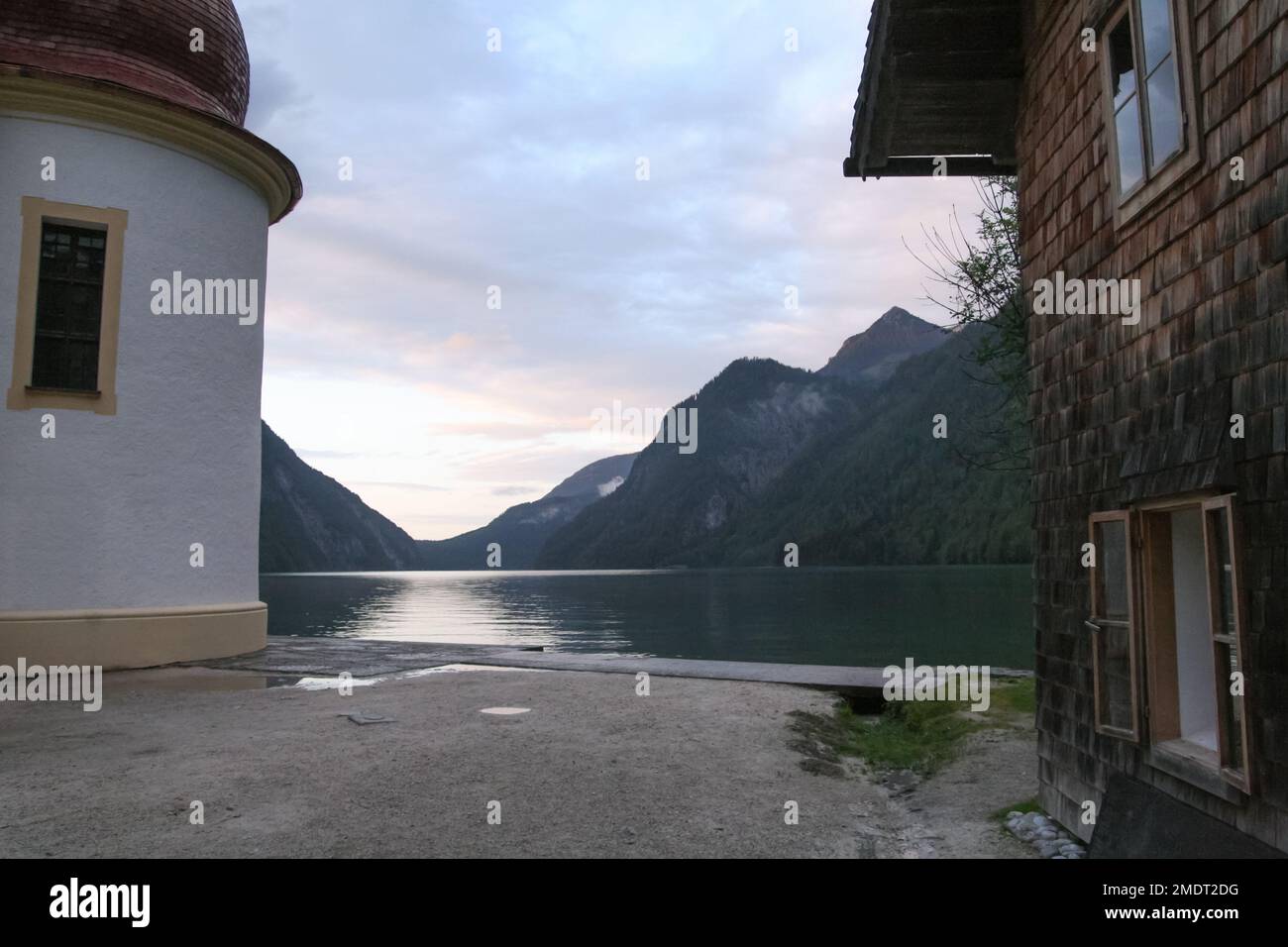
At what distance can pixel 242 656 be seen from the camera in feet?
46.6

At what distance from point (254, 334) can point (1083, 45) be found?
503 inches

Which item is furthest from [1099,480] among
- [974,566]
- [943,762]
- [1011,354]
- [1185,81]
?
[974,566]

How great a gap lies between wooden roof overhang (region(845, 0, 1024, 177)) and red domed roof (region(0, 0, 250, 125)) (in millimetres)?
10133

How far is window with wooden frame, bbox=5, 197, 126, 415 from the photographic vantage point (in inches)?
501

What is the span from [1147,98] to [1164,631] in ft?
9.65

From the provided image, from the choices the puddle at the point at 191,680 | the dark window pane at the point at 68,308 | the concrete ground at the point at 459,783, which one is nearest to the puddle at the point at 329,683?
the puddle at the point at 191,680

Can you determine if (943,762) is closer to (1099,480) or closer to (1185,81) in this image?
(1099,480)

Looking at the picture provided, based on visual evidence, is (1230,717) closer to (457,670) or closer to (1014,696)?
(1014,696)

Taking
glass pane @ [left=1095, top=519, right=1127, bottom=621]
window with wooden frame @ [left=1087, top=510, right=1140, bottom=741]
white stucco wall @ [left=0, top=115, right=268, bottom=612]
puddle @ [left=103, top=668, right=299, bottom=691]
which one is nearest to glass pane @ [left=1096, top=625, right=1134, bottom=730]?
window with wooden frame @ [left=1087, top=510, right=1140, bottom=741]

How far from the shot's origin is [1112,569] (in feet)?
18.5

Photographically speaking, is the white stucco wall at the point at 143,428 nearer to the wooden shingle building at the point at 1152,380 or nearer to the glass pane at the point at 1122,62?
the wooden shingle building at the point at 1152,380

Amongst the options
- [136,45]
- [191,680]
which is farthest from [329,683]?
[136,45]

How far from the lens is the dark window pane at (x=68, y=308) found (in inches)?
509

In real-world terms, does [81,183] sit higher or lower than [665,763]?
higher
